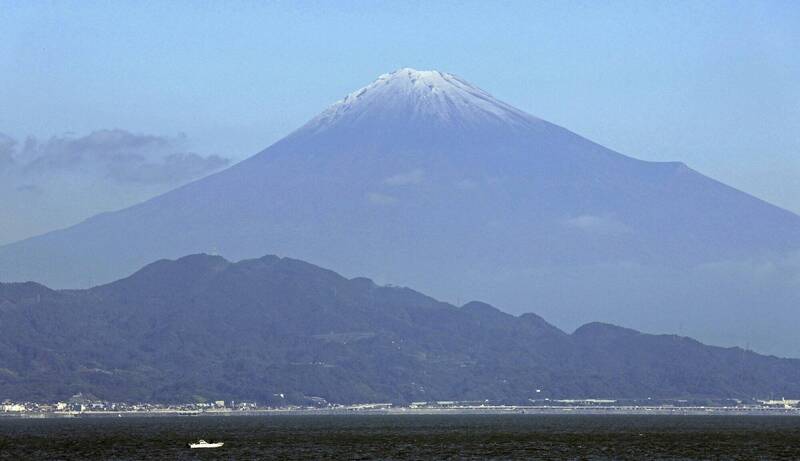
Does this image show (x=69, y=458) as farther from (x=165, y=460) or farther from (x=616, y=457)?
(x=616, y=457)

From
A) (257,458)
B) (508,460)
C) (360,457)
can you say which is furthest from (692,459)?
(257,458)

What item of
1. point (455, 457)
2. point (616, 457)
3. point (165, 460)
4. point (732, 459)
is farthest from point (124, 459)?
point (732, 459)

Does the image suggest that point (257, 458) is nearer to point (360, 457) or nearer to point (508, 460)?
point (360, 457)

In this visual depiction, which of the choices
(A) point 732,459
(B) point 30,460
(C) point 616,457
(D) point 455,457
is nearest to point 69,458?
(B) point 30,460

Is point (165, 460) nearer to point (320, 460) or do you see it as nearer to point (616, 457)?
point (320, 460)

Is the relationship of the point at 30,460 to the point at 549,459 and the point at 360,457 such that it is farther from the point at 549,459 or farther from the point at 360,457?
the point at 549,459
